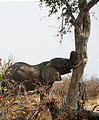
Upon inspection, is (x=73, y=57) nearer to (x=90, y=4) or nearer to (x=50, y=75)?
(x=50, y=75)

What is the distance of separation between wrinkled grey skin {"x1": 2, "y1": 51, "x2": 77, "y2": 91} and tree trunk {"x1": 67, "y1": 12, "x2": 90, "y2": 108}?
1200mm

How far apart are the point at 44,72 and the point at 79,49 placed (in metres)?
1.92

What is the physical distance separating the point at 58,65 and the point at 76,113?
2385mm

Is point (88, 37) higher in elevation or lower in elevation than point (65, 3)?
lower

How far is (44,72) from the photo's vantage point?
487 centimetres

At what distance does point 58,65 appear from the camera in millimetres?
4930

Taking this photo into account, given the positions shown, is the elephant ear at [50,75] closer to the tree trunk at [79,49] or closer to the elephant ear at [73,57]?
the elephant ear at [73,57]

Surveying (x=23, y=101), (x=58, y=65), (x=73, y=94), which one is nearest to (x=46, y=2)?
(x=58, y=65)

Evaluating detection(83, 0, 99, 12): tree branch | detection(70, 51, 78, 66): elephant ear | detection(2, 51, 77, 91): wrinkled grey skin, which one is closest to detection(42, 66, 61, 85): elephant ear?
detection(2, 51, 77, 91): wrinkled grey skin

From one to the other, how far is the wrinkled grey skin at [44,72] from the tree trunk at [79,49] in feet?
3.94

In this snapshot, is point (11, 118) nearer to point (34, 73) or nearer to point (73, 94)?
point (34, 73)

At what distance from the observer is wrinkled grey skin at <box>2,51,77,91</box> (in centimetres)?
486

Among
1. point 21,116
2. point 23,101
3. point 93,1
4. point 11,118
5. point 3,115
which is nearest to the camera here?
point 3,115

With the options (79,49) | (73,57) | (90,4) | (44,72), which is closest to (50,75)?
(44,72)
